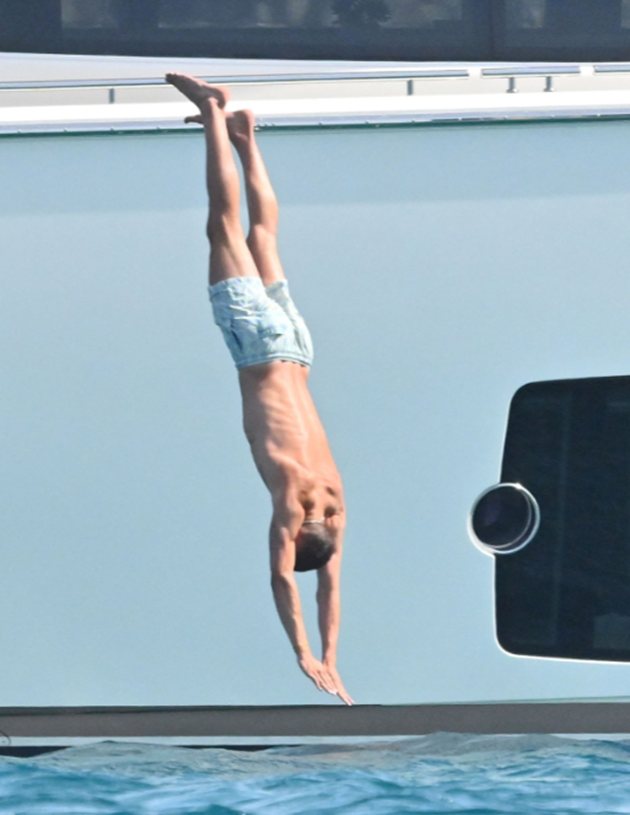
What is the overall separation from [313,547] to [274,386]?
49 centimetres

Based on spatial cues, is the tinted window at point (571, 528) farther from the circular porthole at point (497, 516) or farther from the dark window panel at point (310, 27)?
the dark window panel at point (310, 27)

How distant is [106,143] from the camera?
3.36 meters

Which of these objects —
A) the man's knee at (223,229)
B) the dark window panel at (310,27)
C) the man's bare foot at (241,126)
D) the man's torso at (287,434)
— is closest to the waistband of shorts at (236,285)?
the man's knee at (223,229)

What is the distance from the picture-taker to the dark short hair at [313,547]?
3309mm

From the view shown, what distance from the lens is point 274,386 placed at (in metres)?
3.35

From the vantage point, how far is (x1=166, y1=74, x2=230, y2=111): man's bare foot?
3.24 metres

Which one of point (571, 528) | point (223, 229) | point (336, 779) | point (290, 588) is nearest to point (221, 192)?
point (223, 229)

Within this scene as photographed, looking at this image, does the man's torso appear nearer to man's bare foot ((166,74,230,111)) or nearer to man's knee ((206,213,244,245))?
man's knee ((206,213,244,245))

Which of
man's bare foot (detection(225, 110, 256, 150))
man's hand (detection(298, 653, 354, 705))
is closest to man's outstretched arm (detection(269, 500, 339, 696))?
man's hand (detection(298, 653, 354, 705))

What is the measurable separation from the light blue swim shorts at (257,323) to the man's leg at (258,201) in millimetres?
68

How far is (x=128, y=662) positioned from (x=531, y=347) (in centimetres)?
154

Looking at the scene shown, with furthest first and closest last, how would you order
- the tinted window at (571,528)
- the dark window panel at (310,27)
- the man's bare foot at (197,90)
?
the dark window panel at (310,27), the tinted window at (571,528), the man's bare foot at (197,90)

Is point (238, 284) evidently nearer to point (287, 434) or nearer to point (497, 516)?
point (287, 434)

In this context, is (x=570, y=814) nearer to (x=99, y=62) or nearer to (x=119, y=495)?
(x=119, y=495)
